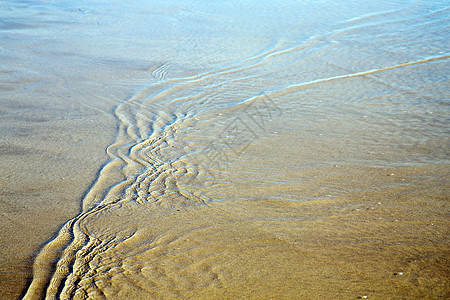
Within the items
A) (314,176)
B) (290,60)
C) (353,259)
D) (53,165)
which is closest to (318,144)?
(314,176)

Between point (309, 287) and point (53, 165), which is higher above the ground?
point (53, 165)

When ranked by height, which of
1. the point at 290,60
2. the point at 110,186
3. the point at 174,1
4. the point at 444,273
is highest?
the point at 174,1

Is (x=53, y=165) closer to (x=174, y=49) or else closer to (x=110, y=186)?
(x=110, y=186)

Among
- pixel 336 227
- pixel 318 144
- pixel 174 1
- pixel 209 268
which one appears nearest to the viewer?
pixel 209 268

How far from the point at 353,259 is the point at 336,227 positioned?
0.51 metres

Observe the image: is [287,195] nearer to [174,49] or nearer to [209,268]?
[209,268]

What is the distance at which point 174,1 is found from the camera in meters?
18.2

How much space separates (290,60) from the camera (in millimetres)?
10617

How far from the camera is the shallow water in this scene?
3.48 meters

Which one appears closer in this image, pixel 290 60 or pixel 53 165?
pixel 53 165

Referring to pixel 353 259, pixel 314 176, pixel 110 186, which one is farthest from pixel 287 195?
pixel 110 186

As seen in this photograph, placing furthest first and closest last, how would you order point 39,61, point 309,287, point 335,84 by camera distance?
1. point 39,61
2. point 335,84
3. point 309,287

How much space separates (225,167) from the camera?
548cm

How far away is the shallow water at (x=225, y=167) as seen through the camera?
137 inches
